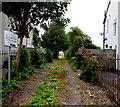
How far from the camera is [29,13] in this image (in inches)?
314

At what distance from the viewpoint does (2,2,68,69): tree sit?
24.2ft

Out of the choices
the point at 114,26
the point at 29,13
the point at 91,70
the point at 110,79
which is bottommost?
the point at 110,79

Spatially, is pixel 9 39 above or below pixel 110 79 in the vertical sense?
above

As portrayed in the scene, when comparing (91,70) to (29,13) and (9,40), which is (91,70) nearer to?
(9,40)

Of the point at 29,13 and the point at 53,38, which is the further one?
the point at 53,38

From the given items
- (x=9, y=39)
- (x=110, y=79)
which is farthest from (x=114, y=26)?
(x=9, y=39)

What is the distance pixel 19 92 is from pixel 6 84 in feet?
3.23

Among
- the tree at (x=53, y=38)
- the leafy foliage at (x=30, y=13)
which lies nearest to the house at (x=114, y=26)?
the leafy foliage at (x=30, y=13)

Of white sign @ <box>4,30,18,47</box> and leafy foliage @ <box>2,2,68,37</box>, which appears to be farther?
leafy foliage @ <box>2,2,68,37</box>

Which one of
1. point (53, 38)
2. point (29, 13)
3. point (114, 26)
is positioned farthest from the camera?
point (53, 38)

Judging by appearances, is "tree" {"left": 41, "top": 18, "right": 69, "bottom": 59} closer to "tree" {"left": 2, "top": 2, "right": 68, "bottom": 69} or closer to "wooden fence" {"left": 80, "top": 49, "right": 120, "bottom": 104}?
"wooden fence" {"left": 80, "top": 49, "right": 120, "bottom": 104}

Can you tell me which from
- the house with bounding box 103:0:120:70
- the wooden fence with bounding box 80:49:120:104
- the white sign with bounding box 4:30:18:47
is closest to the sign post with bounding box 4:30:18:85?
the white sign with bounding box 4:30:18:47

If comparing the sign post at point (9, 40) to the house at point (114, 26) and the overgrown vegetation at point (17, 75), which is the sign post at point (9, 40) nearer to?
the overgrown vegetation at point (17, 75)

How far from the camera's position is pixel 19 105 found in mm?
4129
